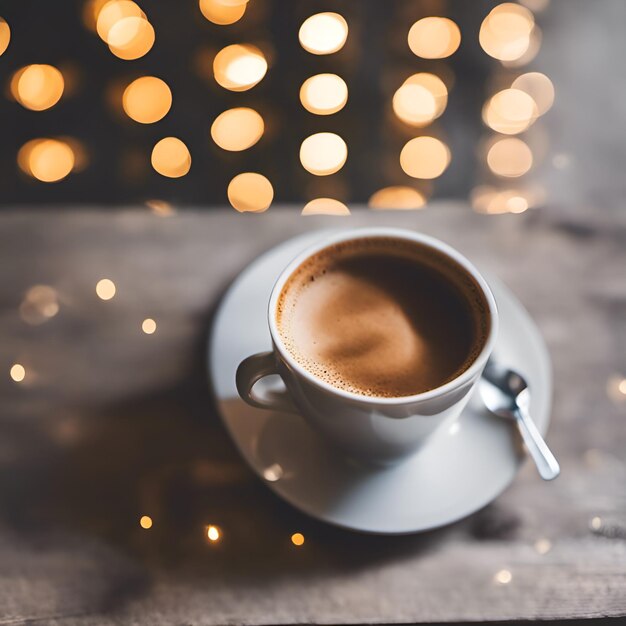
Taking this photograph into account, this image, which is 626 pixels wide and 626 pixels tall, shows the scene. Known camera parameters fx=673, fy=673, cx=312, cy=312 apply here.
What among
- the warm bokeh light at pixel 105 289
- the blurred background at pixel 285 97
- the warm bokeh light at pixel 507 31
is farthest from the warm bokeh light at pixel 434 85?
the warm bokeh light at pixel 105 289

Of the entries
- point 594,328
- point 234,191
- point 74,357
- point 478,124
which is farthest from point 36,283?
point 478,124

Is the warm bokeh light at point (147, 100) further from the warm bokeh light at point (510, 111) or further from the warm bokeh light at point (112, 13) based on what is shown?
the warm bokeh light at point (510, 111)

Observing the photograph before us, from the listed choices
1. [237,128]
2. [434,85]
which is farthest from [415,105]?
[237,128]

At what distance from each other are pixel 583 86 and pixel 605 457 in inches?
23.3

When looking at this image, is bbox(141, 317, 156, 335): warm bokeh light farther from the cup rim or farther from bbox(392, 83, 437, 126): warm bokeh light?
bbox(392, 83, 437, 126): warm bokeh light

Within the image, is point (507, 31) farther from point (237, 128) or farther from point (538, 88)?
point (237, 128)

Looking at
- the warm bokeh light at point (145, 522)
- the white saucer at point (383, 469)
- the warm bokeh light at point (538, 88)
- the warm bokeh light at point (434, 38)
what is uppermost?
the warm bokeh light at point (434, 38)

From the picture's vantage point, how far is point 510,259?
0.78 metres

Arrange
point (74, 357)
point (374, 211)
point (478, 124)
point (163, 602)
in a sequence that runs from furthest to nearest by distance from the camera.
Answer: point (478, 124), point (374, 211), point (74, 357), point (163, 602)

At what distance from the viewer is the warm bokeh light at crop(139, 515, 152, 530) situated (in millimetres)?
608

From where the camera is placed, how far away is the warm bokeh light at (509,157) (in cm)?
94

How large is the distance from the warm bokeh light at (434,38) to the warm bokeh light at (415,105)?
9 cm

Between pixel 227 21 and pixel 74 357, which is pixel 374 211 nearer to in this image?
pixel 74 357

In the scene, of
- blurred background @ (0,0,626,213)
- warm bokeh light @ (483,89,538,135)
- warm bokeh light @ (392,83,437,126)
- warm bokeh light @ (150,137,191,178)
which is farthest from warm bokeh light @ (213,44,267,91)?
warm bokeh light @ (483,89,538,135)
